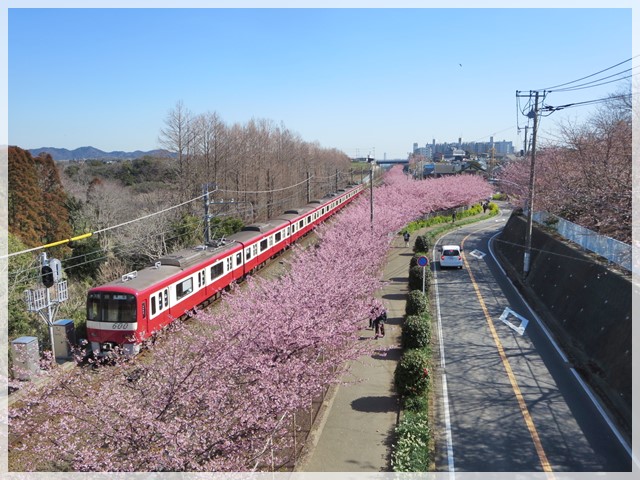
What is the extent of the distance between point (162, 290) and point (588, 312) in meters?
12.1

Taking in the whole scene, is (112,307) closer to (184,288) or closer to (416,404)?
(184,288)

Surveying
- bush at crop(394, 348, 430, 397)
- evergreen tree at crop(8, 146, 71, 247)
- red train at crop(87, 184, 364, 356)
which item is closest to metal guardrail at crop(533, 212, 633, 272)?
bush at crop(394, 348, 430, 397)

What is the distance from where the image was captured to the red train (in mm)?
12469

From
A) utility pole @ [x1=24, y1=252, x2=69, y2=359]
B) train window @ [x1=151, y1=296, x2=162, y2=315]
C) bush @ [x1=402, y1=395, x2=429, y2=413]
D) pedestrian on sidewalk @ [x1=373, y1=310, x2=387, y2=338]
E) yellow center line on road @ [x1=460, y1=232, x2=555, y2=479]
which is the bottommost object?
yellow center line on road @ [x1=460, y1=232, x2=555, y2=479]

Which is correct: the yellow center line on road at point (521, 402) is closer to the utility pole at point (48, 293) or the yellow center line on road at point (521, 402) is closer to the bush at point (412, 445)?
the bush at point (412, 445)

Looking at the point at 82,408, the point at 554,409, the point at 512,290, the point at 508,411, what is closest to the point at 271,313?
the point at 82,408

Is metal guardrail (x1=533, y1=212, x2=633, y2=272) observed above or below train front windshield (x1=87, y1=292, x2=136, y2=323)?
above

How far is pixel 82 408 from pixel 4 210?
21.9 meters

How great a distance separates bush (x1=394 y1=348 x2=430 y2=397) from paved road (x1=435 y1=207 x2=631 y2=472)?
2.43ft

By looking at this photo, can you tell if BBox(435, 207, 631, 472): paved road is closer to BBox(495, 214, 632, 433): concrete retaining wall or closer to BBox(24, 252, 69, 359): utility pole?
BBox(495, 214, 632, 433): concrete retaining wall

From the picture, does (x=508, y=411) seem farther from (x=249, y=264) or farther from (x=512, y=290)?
(x=249, y=264)

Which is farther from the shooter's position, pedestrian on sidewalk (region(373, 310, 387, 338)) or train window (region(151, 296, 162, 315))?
pedestrian on sidewalk (region(373, 310, 387, 338))

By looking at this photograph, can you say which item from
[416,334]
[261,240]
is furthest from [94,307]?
[261,240]

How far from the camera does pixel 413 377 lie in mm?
10594
